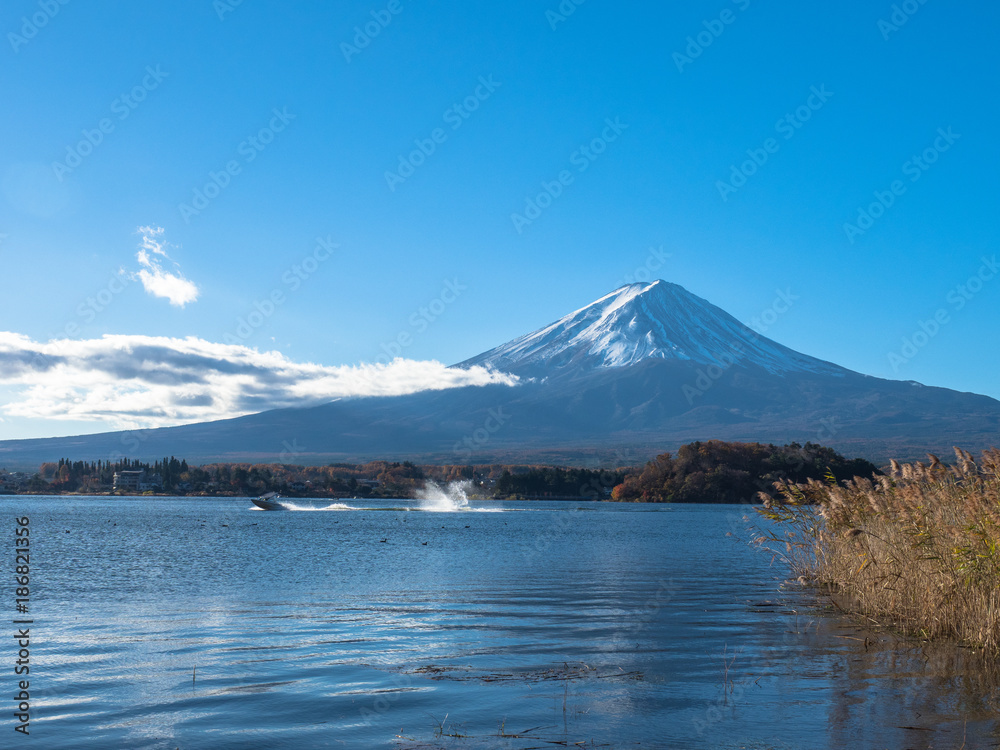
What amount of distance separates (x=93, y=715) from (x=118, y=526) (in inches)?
2086

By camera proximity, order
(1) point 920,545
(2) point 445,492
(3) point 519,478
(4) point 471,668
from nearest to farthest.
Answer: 1. (4) point 471,668
2. (1) point 920,545
3. (3) point 519,478
4. (2) point 445,492

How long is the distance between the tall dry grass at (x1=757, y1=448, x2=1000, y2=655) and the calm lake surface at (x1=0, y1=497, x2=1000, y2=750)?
0.72 meters

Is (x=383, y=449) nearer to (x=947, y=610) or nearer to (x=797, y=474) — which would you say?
(x=797, y=474)

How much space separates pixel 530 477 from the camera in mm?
120875

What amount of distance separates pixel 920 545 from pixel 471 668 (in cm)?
633

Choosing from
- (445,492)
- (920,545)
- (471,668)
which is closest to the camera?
(471,668)

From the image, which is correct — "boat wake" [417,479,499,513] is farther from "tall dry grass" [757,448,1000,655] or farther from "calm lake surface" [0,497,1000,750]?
"tall dry grass" [757,448,1000,655]

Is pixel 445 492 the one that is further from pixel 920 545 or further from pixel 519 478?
pixel 920 545

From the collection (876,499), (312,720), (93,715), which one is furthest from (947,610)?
(93,715)

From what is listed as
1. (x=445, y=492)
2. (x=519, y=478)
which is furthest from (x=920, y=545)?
(x=445, y=492)

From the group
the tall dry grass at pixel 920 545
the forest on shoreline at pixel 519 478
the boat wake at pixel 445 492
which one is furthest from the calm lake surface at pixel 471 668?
the boat wake at pixel 445 492

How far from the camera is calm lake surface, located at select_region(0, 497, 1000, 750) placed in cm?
780

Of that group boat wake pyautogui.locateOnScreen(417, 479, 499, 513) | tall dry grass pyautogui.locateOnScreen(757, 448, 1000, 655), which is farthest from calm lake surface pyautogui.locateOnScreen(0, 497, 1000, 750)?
boat wake pyautogui.locateOnScreen(417, 479, 499, 513)

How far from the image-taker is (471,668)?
10.7 metres
